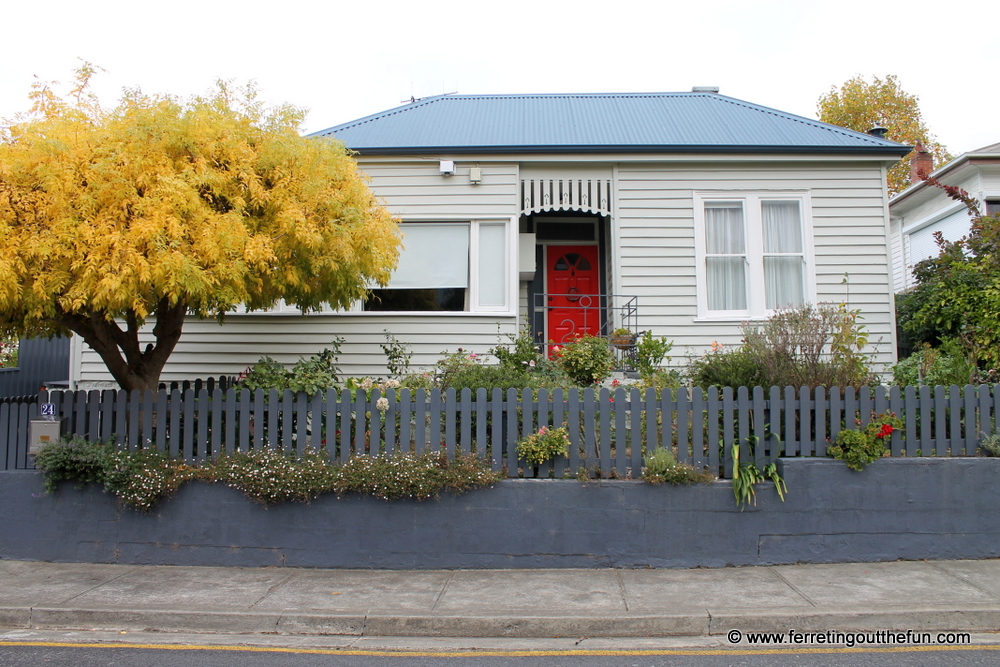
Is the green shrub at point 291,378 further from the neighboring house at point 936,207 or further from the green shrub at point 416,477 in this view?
the neighboring house at point 936,207

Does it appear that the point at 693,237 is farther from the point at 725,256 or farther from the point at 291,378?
the point at 291,378

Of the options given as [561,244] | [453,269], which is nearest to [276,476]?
[453,269]

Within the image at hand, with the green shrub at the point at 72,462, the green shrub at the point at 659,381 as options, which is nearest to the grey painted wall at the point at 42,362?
the green shrub at the point at 72,462

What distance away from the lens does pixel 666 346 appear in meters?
9.59

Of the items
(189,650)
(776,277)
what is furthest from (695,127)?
(189,650)

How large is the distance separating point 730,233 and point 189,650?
9016 mm

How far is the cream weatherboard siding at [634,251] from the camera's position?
33.4ft

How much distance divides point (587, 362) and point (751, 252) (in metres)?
3.72

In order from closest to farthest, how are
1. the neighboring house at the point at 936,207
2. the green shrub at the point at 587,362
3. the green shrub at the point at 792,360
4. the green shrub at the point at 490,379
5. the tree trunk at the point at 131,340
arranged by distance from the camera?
the tree trunk at the point at 131,340 < the green shrub at the point at 792,360 < the green shrub at the point at 490,379 < the green shrub at the point at 587,362 < the neighboring house at the point at 936,207

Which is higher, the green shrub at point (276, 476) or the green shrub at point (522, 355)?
the green shrub at point (522, 355)

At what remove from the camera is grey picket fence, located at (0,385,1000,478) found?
6.50 metres

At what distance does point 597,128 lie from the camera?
11.6 metres

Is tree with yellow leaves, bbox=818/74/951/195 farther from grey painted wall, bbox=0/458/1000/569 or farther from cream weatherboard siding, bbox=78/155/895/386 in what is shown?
grey painted wall, bbox=0/458/1000/569

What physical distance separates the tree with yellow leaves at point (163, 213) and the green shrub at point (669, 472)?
131 inches
